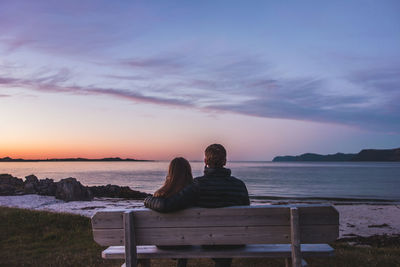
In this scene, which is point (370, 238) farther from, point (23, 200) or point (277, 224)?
point (23, 200)

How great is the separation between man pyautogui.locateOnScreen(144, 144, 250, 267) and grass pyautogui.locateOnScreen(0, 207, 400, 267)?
9.92 feet

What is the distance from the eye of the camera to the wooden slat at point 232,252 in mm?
4398

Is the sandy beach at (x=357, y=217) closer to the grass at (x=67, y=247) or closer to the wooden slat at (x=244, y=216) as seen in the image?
the grass at (x=67, y=247)

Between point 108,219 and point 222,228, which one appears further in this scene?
point 108,219

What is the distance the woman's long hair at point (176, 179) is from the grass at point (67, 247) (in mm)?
3336

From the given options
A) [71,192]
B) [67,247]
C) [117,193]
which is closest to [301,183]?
[117,193]

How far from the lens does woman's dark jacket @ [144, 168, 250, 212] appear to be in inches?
166

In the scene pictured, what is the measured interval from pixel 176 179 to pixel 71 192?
26976 millimetres

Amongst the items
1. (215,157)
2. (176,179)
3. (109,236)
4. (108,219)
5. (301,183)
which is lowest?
(301,183)

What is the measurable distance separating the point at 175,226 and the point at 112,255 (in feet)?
3.61

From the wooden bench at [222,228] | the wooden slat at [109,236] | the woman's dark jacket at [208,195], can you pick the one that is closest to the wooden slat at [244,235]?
the wooden bench at [222,228]

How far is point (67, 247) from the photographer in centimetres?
945

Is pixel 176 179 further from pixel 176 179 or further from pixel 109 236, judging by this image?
pixel 109 236

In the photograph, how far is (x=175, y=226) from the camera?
429 centimetres
